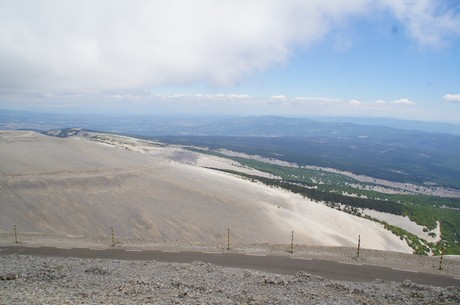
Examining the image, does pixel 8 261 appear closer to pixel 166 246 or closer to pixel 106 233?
pixel 166 246

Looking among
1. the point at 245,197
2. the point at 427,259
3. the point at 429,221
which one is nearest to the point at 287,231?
the point at 245,197

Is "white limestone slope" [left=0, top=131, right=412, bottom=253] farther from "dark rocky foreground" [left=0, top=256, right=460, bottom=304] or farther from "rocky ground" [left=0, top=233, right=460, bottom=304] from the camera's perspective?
"dark rocky foreground" [left=0, top=256, right=460, bottom=304]

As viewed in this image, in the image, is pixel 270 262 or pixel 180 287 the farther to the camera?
pixel 270 262

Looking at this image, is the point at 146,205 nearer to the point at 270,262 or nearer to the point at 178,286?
the point at 270,262

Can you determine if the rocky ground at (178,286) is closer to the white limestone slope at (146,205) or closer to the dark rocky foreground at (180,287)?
the dark rocky foreground at (180,287)

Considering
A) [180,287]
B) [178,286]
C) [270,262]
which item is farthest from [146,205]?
[180,287]

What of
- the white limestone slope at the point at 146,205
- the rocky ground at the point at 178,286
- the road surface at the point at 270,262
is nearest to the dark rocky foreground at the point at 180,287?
the rocky ground at the point at 178,286
